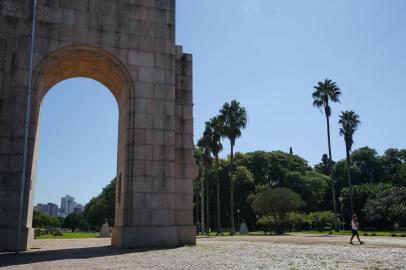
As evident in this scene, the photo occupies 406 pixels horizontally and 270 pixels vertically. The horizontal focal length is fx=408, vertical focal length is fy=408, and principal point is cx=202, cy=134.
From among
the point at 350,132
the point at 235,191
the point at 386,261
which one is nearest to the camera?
the point at 386,261

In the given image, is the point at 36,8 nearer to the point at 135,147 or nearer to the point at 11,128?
the point at 11,128

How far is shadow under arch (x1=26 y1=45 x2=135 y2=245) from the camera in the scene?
15.7 m

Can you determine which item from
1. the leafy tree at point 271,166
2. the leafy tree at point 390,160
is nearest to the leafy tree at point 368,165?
the leafy tree at point 390,160

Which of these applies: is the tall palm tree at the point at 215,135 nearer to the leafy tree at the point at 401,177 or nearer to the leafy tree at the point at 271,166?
the leafy tree at the point at 271,166

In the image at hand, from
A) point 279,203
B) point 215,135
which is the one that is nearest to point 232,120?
point 215,135

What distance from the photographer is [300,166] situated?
235ft

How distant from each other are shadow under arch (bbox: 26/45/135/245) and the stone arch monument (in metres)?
0.04

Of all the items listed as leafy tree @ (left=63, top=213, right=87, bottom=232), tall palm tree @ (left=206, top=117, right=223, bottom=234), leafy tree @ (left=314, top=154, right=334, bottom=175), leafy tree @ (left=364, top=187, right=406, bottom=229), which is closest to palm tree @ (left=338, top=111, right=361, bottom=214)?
leafy tree @ (left=364, top=187, right=406, bottom=229)

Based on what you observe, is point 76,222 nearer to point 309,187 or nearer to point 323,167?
point 323,167

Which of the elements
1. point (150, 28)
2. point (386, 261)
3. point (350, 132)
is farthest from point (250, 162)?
point (386, 261)

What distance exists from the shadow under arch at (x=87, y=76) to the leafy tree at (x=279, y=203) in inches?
1146

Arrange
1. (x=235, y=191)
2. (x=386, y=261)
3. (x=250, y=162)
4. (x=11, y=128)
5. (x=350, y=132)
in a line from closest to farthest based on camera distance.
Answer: (x=386, y=261)
(x=11, y=128)
(x=350, y=132)
(x=235, y=191)
(x=250, y=162)

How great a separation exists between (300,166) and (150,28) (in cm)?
5835

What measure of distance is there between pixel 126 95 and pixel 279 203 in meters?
31.1
